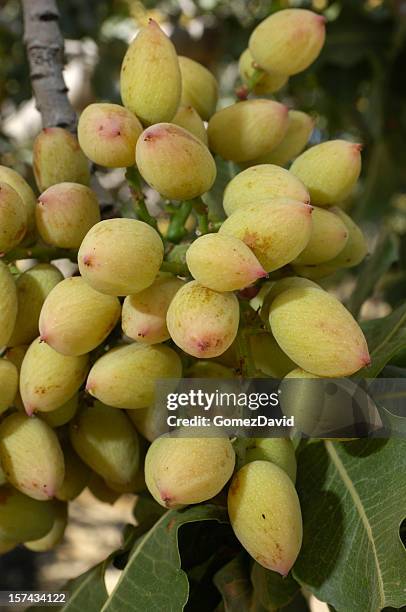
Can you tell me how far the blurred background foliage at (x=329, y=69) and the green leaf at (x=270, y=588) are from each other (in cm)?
88

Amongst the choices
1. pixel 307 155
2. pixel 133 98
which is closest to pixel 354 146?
pixel 307 155

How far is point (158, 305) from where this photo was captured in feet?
2.06

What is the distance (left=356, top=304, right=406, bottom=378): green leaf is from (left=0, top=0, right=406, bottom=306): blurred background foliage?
657 millimetres

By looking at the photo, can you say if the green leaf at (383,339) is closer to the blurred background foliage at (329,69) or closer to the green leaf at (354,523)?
the green leaf at (354,523)

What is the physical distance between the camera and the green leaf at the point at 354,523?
64 centimetres

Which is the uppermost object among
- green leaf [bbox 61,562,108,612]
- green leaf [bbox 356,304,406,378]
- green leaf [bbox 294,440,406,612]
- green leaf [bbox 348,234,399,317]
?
green leaf [bbox 356,304,406,378]

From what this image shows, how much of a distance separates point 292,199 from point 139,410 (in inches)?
9.7

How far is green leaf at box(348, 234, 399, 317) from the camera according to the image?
106 cm

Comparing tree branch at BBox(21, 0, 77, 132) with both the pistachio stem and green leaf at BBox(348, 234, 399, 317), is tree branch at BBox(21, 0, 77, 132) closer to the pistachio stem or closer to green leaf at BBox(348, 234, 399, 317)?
the pistachio stem

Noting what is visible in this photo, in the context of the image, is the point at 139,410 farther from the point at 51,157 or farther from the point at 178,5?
the point at 178,5

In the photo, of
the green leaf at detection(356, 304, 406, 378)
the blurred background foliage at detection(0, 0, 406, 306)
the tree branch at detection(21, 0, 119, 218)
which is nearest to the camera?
the green leaf at detection(356, 304, 406, 378)

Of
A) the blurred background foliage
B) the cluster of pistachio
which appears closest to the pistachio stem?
the cluster of pistachio

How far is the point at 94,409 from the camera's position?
0.72m

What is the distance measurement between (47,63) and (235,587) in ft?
2.08
